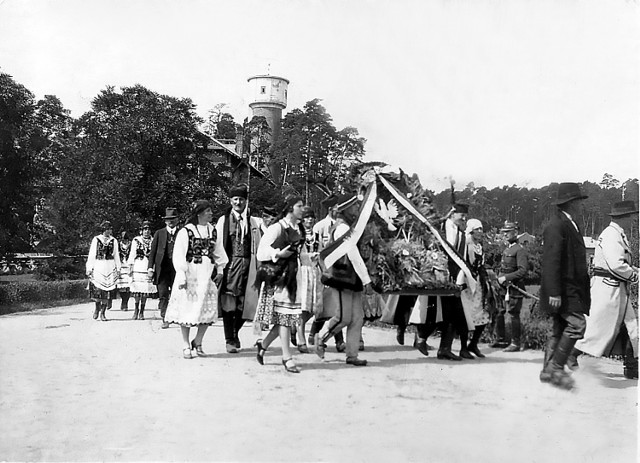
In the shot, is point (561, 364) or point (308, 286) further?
point (308, 286)

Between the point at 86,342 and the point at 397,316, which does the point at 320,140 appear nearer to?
the point at 397,316

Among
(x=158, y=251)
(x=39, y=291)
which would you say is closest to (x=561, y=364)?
(x=158, y=251)

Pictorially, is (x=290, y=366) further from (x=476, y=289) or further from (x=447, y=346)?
(x=476, y=289)

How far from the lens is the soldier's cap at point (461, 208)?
19.2 feet

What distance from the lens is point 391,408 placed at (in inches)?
171

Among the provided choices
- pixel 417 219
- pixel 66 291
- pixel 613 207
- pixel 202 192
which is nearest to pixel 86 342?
pixel 202 192

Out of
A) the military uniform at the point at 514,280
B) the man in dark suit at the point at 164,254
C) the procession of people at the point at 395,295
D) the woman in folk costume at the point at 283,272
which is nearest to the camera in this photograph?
the procession of people at the point at 395,295

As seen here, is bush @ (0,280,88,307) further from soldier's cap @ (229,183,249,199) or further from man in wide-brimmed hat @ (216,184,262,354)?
soldier's cap @ (229,183,249,199)

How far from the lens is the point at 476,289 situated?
21.6 ft

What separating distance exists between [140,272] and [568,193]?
7.89 metres

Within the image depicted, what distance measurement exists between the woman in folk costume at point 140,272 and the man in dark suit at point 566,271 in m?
7.03

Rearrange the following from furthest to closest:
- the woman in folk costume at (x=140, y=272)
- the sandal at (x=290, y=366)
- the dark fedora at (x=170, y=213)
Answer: the woman in folk costume at (x=140, y=272)
the dark fedora at (x=170, y=213)
the sandal at (x=290, y=366)

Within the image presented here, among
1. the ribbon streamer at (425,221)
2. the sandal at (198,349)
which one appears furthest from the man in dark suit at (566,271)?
the sandal at (198,349)

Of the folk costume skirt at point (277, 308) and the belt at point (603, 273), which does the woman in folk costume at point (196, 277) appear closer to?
the folk costume skirt at point (277, 308)
